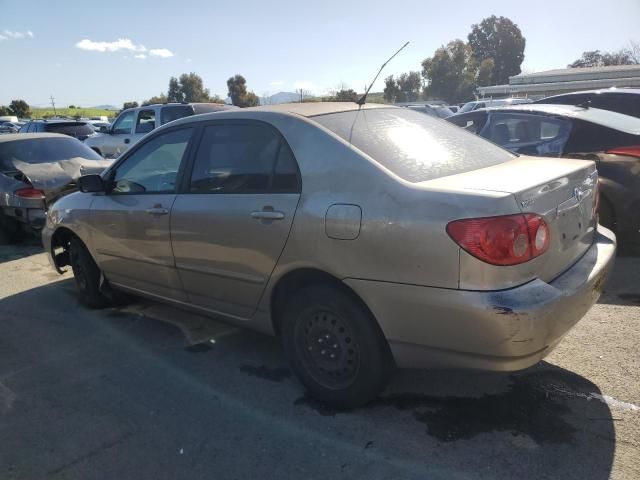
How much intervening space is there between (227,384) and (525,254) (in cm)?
205

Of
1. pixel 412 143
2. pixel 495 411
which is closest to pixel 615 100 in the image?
pixel 412 143

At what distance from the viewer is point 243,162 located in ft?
10.7

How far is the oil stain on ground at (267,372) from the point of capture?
3391 mm

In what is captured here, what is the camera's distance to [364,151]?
9.06 feet

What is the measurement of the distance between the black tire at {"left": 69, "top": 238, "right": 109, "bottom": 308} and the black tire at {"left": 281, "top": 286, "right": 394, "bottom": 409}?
8.10ft

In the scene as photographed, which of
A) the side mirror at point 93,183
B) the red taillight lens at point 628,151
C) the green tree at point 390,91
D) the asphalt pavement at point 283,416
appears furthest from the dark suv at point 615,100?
the green tree at point 390,91

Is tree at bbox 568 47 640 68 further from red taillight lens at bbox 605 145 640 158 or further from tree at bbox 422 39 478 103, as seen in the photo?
red taillight lens at bbox 605 145 640 158

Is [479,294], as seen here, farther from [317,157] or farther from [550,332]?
[317,157]

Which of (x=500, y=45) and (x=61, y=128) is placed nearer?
(x=61, y=128)

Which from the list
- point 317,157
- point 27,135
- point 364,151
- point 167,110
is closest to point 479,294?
point 364,151

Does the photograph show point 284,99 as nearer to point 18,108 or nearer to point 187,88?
point 187,88

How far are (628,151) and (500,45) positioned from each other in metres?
78.6

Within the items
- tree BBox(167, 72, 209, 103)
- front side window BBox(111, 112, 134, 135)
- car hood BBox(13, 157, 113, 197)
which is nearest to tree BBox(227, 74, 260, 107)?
tree BBox(167, 72, 209, 103)

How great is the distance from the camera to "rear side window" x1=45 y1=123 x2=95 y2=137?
1467cm
